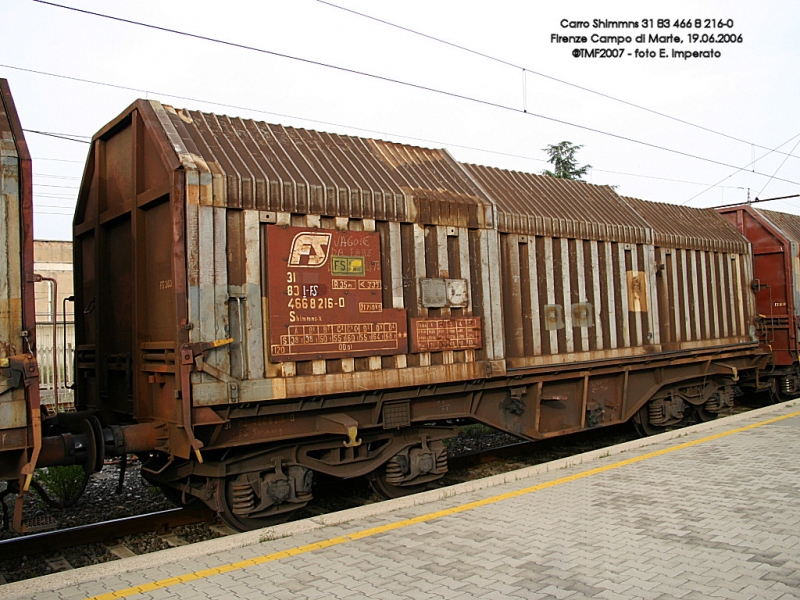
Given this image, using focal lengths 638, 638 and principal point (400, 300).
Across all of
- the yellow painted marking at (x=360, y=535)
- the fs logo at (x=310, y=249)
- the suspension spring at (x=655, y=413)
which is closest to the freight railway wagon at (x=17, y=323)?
the yellow painted marking at (x=360, y=535)

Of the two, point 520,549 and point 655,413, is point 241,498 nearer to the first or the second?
point 520,549

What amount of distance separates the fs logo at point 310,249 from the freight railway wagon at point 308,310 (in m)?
0.02

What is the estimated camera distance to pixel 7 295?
482cm

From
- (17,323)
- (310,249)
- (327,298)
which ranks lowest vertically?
(17,323)

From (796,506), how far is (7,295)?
6.89 m

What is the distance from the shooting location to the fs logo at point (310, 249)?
6430mm

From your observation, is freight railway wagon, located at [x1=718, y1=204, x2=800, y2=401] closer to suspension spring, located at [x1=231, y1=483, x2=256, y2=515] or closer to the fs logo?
the fs logo

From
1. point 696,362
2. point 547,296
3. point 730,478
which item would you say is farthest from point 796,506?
point 696,362

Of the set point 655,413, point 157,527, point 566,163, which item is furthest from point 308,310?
point 566,163

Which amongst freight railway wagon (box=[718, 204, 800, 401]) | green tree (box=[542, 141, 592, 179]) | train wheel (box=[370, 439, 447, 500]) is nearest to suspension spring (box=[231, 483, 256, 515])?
train wheel (box=[370, 439, 447, 500])

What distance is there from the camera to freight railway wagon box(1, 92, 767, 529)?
5.99m

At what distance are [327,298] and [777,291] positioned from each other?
11780mm

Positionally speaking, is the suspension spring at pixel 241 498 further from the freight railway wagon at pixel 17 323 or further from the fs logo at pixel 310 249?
the fs logo at pixel 310 249

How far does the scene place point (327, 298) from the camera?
261 inches
